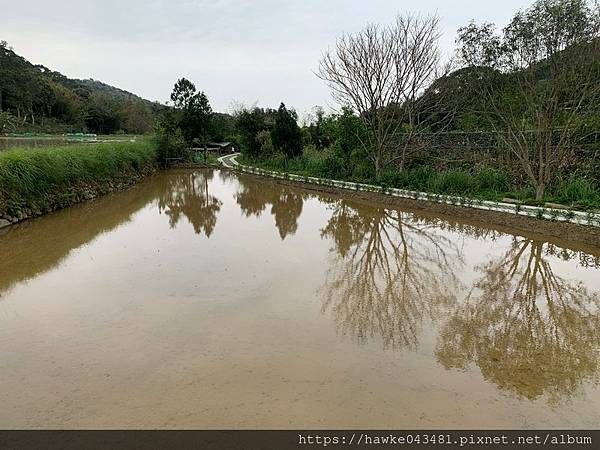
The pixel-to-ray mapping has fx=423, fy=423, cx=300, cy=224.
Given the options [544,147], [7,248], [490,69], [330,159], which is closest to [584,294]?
[544,147]

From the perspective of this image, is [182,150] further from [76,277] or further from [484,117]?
[76,277]

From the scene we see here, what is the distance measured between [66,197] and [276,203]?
636 cm

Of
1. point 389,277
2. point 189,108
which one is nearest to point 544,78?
point 389,277

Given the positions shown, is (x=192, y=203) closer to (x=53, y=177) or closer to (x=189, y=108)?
(x=53, y=177)

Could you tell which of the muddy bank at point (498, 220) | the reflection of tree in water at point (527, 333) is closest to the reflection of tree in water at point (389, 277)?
the reflection of tree in water at point (527, 333)

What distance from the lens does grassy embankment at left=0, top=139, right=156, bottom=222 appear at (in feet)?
33.1

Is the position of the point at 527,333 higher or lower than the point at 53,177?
lower

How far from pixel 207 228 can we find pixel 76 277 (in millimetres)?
4207

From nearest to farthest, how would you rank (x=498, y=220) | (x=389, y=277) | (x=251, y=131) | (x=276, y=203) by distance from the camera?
(x=389, y=277)
(x=498, y=220)
(x=276, y=203)
(x=251, y=131)

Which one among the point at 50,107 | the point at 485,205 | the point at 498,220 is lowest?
the point at 498,220

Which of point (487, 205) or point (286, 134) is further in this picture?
point (286, 134)

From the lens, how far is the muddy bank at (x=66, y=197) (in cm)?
1002

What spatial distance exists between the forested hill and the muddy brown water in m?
31.5

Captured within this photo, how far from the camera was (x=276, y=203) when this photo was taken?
14.4 m
